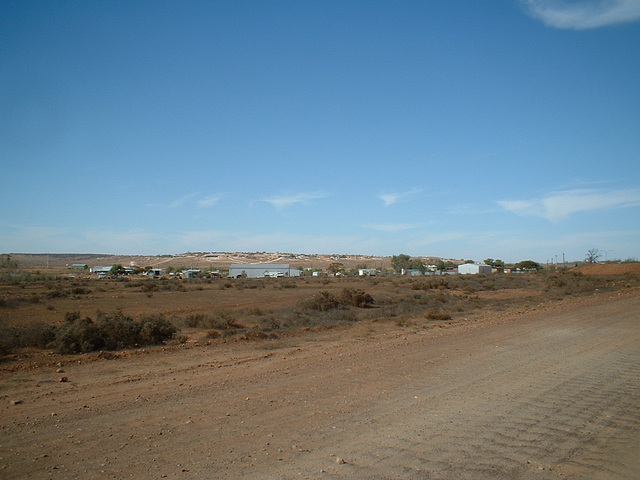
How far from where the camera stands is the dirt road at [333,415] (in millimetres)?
6609

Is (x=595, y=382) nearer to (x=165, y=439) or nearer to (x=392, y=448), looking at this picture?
(x=392, y=448)

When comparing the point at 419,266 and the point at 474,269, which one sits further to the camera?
the point at 419,266

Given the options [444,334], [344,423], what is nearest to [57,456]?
[344,423]

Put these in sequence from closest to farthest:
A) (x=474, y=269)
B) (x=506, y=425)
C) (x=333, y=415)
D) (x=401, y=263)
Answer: (x=506, y=425) < (x=333, y=415) < (x=474, y=269) < (x=401, y=263)

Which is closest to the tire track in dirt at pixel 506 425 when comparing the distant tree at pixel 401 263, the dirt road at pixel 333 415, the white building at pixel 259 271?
the dirt road at pixel 333 415

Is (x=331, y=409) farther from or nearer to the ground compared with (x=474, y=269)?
nearer to the ground

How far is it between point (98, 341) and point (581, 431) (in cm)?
1472

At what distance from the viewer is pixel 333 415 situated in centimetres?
873

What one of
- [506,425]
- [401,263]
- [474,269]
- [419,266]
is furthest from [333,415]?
[401,263]

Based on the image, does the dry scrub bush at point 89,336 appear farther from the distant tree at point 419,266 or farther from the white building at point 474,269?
the white building at point 474,269

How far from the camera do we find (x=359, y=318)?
92.9 feet

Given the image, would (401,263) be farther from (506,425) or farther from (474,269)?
(506,425)

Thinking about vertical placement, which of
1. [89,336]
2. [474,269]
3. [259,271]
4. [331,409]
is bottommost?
[331,409]

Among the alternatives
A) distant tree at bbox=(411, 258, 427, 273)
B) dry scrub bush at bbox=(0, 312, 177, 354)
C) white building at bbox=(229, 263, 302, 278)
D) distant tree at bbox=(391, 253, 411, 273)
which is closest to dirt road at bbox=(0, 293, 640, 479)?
dry scrub bush at bbox=(0, 312, 177, 354)
